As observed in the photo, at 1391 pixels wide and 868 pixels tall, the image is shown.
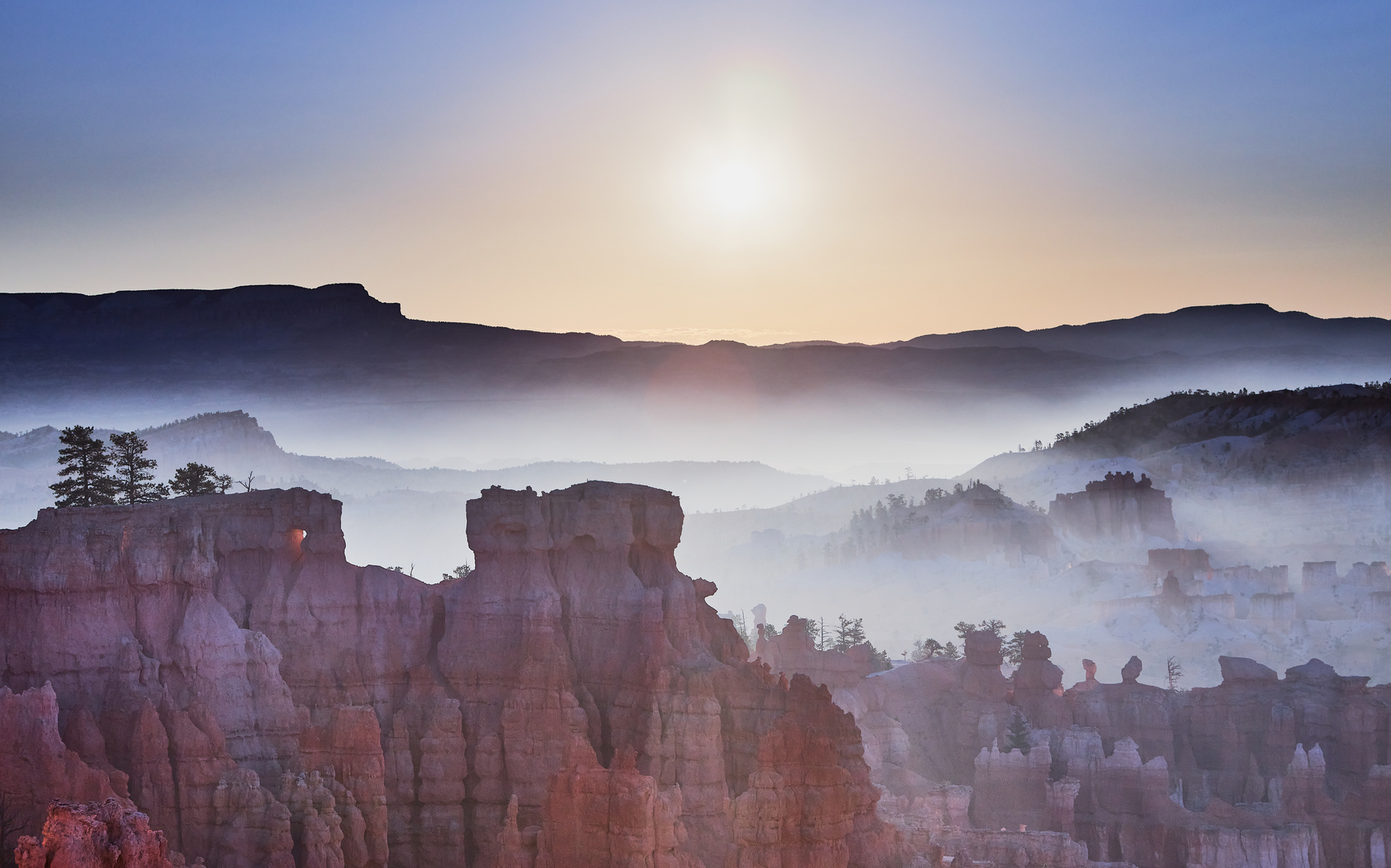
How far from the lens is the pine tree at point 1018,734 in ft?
262

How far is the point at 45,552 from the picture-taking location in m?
51.0

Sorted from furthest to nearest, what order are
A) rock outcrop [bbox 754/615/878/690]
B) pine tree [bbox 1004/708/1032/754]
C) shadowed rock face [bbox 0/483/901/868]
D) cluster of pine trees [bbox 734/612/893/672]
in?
cluster of pine trees [bbox 734/612/893/672]
rock outcrop [bbox 754/615/878/690]
pine tree [bbox 1004/708/1032/754]
shadowed rock face [bbox 0/483/901/868]

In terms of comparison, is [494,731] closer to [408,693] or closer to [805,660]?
[408,693]

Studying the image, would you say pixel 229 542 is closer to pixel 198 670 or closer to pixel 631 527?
pixel 198 670

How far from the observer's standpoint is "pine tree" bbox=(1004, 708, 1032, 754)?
262 feet

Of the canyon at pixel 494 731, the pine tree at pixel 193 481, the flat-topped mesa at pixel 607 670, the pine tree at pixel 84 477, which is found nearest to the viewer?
the canyon at pixel 494 731

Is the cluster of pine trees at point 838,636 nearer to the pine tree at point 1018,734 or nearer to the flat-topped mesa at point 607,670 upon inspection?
the pine tree at point 1018,734

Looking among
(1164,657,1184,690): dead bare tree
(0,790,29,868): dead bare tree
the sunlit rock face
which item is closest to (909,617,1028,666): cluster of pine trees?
(1164,657,1184,690): dead bare tree

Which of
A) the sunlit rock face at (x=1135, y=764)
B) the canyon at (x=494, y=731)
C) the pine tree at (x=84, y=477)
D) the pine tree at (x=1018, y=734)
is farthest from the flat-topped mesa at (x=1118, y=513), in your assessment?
the pine tree at (x=84, y=477)

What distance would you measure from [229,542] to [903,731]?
34.3 metres

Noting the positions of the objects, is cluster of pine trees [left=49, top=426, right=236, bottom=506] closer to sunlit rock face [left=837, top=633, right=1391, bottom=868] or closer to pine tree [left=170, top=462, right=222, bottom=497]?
pine tree [left=170, top=462, right=222, bottom=497]

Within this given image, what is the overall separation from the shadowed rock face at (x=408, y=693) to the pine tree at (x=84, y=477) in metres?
14.1

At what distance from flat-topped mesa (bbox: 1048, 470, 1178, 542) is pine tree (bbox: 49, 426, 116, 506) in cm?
10535

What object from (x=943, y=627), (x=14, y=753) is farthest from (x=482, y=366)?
(x=14, y=753)
